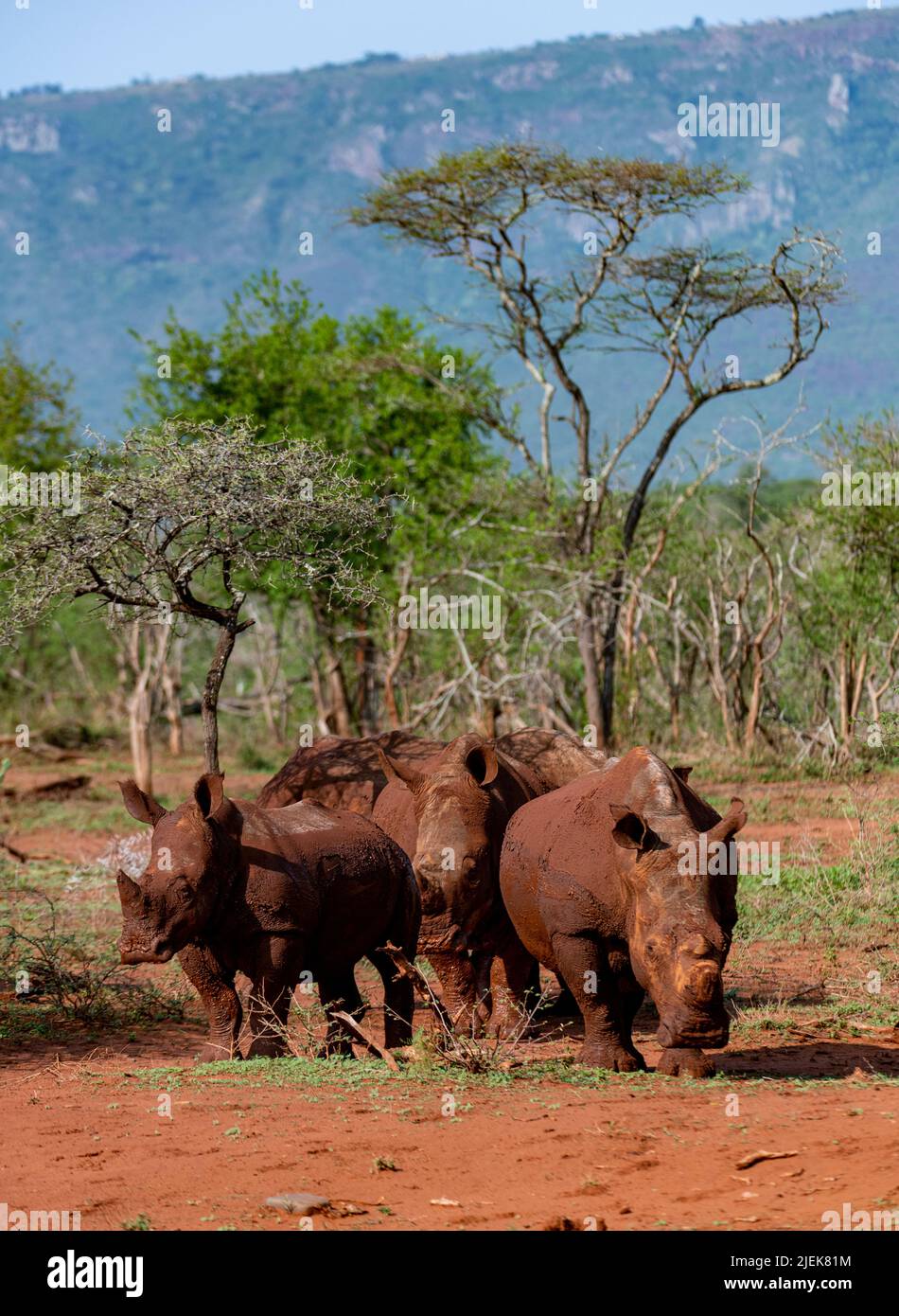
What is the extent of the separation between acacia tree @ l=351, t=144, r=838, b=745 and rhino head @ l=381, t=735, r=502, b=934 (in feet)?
36.1

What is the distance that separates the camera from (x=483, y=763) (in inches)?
463

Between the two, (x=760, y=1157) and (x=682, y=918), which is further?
(x=682, y=918)

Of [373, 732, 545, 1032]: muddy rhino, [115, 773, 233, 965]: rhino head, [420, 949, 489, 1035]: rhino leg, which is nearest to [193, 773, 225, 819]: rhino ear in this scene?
[115, 773, 233, 965]: rhino head

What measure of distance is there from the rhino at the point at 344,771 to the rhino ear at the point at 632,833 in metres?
4.64

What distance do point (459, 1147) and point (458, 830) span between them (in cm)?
361

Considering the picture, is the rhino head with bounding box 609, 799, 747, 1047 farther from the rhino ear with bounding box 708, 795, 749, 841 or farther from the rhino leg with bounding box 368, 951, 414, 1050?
the rhino leg with bounding box 368, 951, 414, 1050

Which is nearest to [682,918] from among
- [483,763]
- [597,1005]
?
[597,1005]

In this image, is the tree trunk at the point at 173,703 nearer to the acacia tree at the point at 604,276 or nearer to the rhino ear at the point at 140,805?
the acacia tree at the point at 604,276

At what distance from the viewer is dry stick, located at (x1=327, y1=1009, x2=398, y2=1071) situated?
9602 mm

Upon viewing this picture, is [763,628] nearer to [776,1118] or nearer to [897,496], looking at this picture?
[897,496]

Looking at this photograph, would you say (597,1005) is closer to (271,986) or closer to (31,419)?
(271,986)

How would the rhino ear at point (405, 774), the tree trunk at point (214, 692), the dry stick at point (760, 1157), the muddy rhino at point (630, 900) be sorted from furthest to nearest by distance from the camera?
the tree trunk at point (214, 692)
the rhino ear at point (405, 774)
the muddy rhino at point (630, 900)
the dry stick at point (760, 1157)

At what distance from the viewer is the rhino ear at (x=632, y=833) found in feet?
30.5

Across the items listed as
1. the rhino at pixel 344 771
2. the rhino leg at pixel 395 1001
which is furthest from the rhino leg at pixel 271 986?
the rhino at pixel 344 771
